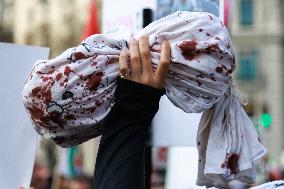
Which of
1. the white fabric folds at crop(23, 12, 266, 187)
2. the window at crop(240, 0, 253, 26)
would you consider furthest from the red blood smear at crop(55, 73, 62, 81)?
the window at crop(240, 0, 253, 26)

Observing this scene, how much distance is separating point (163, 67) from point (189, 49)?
0.29 feet

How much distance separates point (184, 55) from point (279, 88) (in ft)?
101

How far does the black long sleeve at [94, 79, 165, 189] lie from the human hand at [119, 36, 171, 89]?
1 centimetres

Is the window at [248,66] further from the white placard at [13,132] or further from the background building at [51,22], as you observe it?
the white placard at [13,132]

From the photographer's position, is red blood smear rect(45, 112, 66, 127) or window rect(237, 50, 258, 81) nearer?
red blood smear rect(45, 112, 66, 127)

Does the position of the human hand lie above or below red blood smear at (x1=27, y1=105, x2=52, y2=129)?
above

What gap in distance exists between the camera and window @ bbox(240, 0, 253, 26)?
32.3 m

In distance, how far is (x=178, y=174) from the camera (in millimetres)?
5090

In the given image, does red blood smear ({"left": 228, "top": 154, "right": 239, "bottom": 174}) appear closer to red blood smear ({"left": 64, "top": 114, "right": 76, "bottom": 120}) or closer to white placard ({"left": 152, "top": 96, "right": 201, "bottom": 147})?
red blood smear ({"left": 64, "top": 114, "right": 76, "bottom": 120})

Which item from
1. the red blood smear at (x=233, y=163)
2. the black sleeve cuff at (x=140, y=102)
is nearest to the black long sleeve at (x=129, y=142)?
the black sleeve cuff at (x=140, y=102)

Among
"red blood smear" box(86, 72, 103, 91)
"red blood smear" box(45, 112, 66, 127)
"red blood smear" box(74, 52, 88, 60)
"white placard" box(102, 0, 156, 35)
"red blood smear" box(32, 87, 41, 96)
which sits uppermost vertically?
"white placard" box(102, 0, 156, 35)

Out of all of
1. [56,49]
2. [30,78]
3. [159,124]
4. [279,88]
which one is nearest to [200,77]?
[30,78]

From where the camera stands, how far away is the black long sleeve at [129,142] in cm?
138

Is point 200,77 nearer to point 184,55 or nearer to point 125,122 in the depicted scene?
point 184,55
